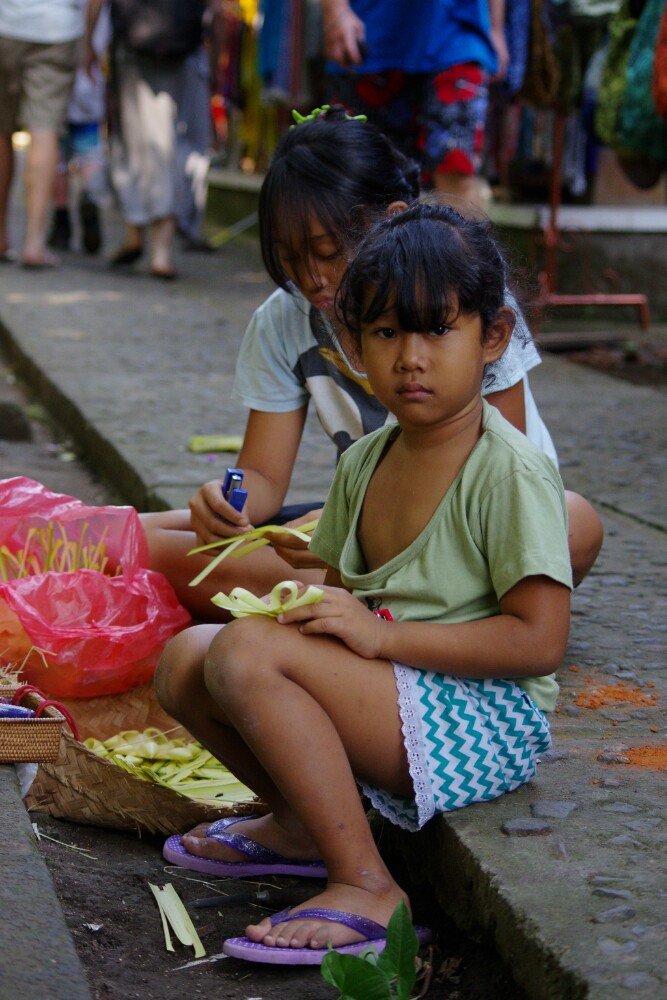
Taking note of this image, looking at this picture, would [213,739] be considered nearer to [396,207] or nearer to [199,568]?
[199,568]

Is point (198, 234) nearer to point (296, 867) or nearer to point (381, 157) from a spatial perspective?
point (381, 157)

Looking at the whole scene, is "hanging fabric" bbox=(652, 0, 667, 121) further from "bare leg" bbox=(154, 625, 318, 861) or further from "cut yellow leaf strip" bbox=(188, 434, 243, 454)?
"bare leg" bbox=(154, 625, 318, 861)

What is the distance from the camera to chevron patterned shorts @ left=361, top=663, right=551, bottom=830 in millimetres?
1825

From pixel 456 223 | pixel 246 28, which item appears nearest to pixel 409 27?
pixel 456 223

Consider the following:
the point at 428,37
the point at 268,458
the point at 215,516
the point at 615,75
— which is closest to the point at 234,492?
the point at 215,516

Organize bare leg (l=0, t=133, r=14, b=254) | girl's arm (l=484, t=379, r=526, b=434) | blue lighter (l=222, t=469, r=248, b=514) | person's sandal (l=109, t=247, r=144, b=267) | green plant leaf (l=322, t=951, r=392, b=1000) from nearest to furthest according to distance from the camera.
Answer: green plant leaf (l=322, t=951, r=392, b=1000), blue lighter (l=222, t=469, r=248, b=514), girl's arm (l=484, t=379, r=526, b=434), bare leg (l=0, t=133, r=14, b=254), person's sandal (l=109, t=247, r=144, b=267)

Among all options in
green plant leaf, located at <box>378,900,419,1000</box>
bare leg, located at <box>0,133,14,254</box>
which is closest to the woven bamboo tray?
green plant leaf, located at <box>378,900,419,1000</box>

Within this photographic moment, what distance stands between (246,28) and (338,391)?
348 inches

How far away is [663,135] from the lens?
5211 mm

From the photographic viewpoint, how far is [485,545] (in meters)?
1.85

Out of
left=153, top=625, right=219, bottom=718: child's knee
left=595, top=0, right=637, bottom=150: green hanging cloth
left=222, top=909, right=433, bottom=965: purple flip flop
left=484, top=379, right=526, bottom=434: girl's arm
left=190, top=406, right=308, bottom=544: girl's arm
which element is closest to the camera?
left=222, top=909, right=433, bottom=965: purple flip flop

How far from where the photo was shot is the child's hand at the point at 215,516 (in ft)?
7.54

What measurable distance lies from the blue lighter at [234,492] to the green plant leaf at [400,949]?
2.85ft

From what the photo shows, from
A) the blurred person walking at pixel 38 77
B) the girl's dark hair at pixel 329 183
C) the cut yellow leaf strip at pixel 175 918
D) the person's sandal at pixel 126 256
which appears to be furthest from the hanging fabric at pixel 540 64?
the cut yellow leaf strip at pixel 175 918
